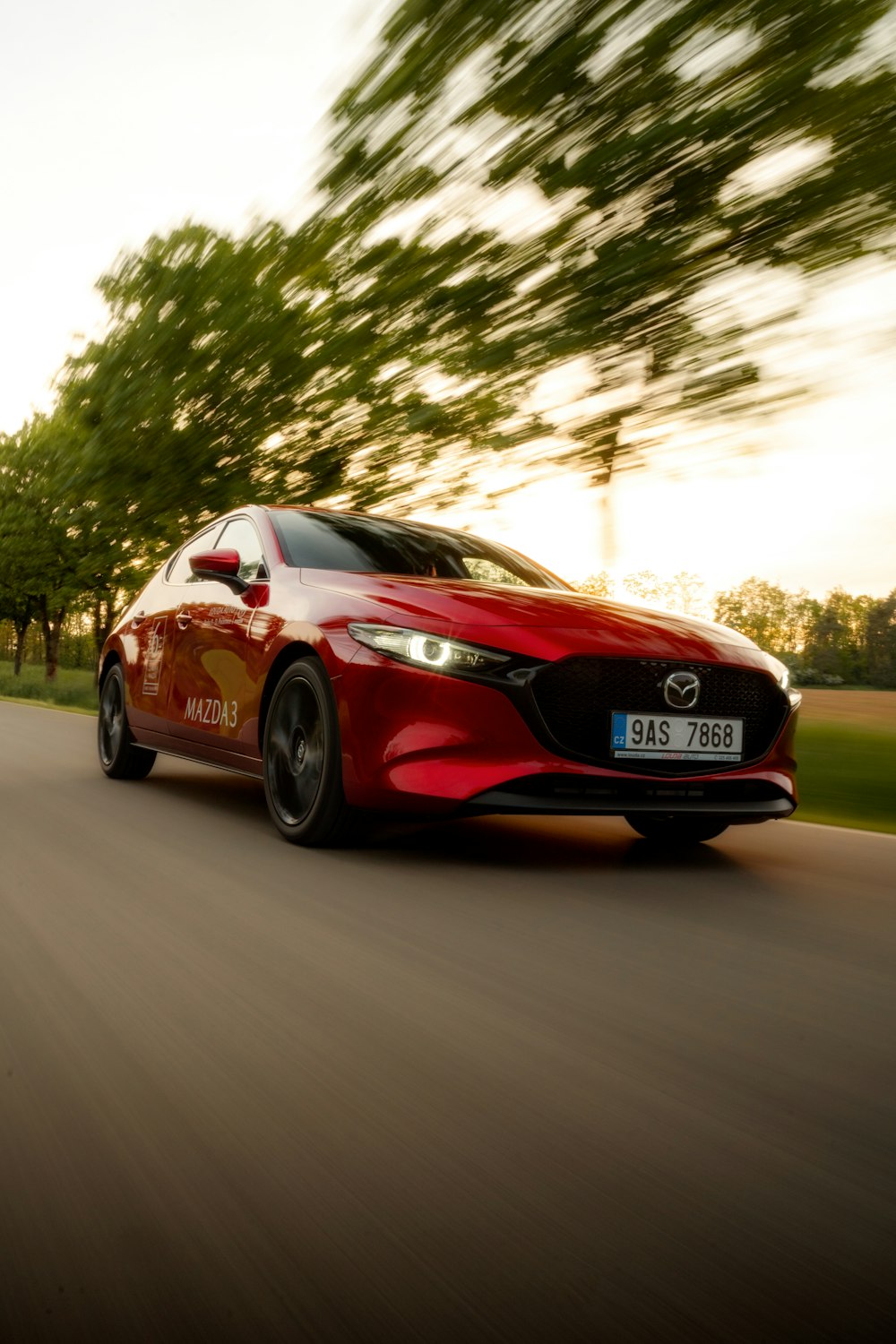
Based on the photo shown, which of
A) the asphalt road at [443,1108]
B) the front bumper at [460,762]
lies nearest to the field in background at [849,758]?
the front bumper at [460,762]

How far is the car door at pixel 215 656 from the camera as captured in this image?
5.81m

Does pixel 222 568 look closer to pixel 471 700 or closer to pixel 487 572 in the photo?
pixel 487 572

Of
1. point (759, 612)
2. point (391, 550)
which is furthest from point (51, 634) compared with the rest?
point (391, 550)

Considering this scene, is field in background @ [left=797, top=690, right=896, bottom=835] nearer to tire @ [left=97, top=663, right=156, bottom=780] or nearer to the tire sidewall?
the tire sidewall

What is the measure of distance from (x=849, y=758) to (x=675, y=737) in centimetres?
482

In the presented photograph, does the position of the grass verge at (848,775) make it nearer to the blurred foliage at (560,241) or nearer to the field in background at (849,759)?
the field in background at (849,759)

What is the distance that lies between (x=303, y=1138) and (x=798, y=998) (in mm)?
1447

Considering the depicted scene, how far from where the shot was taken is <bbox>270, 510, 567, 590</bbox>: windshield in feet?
18.7

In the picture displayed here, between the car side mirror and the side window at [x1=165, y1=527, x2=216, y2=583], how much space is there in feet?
2.54

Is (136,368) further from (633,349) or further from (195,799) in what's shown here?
(195,799)

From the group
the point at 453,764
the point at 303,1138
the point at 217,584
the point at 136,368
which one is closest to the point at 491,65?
the point at 217,584

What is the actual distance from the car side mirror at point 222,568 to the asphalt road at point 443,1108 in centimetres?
168

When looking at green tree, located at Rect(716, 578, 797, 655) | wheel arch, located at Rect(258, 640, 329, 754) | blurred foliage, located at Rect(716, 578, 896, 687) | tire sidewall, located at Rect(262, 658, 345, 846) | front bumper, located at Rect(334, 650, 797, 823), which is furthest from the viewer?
green tree, located at Rect(716, 578, 797, 655)

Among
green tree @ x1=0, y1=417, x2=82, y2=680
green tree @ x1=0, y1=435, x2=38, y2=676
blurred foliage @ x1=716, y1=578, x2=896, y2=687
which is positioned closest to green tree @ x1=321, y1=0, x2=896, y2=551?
blurred foliage @ x1=716, y1=578, x2=896, y2=687
